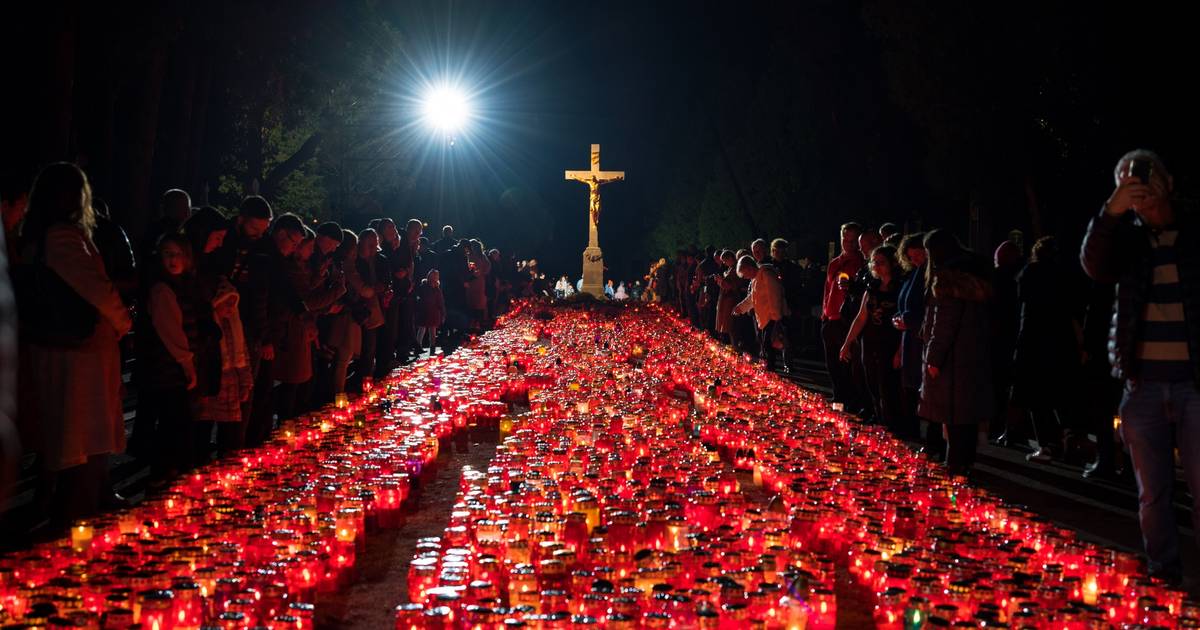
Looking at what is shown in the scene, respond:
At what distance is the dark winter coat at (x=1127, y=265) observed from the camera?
21.6 feet

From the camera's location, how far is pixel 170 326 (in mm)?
8547

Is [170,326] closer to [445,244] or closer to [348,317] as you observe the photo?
[348,317]

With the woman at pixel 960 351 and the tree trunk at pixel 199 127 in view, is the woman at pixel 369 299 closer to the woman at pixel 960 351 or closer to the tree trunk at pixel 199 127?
the woman at pixel 960 351

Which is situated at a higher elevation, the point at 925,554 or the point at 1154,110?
the point at 1154,110

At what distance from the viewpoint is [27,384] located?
688 cm

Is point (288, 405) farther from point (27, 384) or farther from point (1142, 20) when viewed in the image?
point (1142, 20)

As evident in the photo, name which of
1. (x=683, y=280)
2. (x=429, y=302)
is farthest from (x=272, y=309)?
(x=683, y=280)

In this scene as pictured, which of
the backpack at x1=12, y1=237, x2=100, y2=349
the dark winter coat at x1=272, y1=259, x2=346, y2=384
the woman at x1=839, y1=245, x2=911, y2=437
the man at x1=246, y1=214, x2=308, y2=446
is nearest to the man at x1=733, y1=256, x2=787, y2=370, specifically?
the woman at x1=839, y1=245, x2=911, y2=437

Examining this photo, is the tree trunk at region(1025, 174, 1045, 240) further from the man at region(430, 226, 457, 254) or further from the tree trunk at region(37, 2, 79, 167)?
the tree trunk at region(37, 2, 79, 167)

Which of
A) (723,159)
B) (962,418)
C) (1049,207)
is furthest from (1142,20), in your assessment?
(723,159)

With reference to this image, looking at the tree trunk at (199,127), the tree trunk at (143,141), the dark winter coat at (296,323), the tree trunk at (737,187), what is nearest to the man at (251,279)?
the dark winter coat at (296,323)

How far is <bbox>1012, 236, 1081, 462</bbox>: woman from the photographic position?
11219mm

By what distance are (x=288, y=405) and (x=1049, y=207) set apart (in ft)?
66.3

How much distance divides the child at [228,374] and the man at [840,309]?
261 inches
